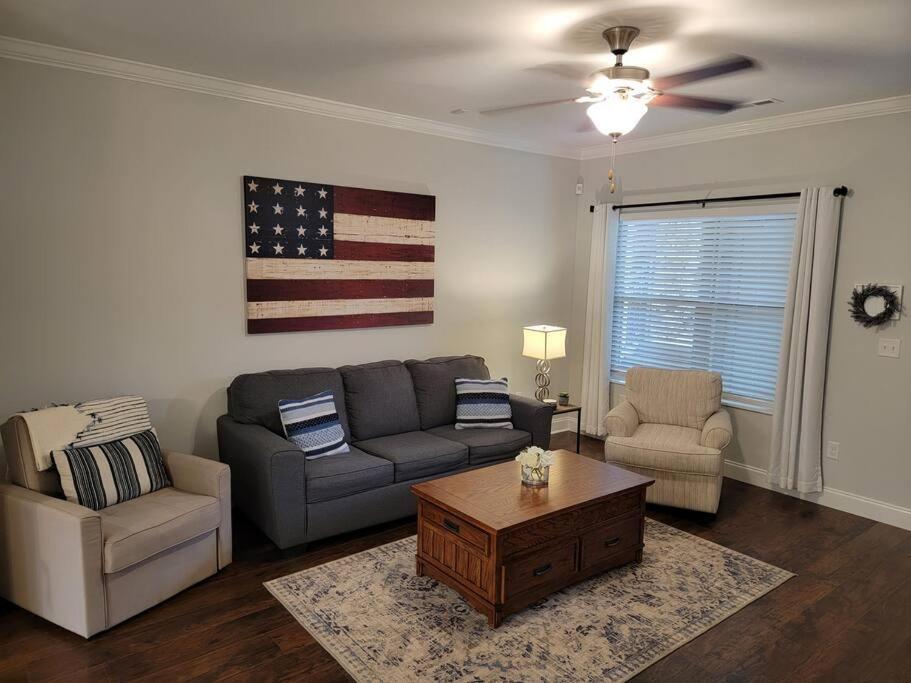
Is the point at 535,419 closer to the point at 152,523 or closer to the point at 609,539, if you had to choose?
the point at 609,539

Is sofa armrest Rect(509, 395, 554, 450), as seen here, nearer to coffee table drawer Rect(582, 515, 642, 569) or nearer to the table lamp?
the table lamp

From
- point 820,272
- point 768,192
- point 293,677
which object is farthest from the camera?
point 768,192

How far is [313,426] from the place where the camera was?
3697 mm

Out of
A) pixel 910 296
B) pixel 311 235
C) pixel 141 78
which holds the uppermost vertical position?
pixel 141 78

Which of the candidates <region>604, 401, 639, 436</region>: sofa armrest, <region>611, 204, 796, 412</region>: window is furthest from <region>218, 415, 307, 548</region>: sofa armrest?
<region>611, 204, 796, 412</region>: window

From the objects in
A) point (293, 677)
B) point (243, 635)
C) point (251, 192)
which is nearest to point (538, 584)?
point (293, 677)

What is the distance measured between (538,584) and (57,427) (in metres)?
2.39

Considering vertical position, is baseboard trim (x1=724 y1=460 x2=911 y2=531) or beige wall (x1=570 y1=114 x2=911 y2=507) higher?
beige wall (x1=570 y1=114 x2=911 y2=507)

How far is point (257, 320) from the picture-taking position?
406cm

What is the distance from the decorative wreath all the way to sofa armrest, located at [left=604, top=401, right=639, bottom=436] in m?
1.59

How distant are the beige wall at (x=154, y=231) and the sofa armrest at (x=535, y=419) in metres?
0.92

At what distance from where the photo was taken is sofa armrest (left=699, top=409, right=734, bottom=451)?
403 cm

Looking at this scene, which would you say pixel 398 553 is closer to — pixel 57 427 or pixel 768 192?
pixel 57 427

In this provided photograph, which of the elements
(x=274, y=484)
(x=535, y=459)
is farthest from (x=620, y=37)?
(x=274, y=484)
